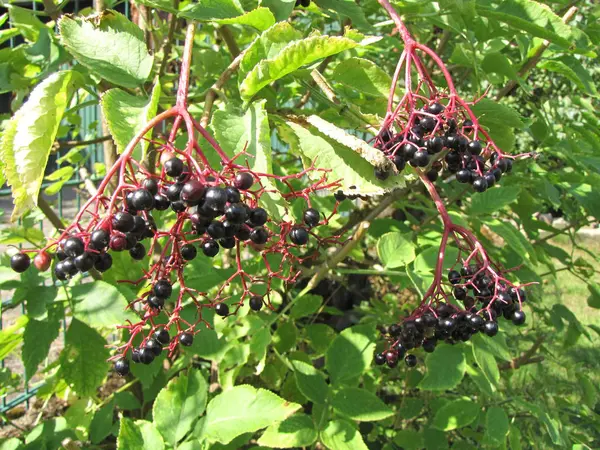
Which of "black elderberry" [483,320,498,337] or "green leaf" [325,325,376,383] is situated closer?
"black elderberry" [483,320,498,337]

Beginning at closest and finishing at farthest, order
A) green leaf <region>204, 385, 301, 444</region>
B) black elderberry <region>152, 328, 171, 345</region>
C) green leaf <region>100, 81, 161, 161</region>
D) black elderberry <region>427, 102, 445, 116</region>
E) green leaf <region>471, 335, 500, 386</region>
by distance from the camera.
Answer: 1. green leaf <region>100, 81, 161, 161</region>
2. black elderberry <region>427, 102, 445, 116</region>
3. black elderberry <region>152, 328, 171, 345</region>
4. green leaf <region>204, 385, 301, 444</region>
5. green leaf <region>471, 335, 500, 386</region>

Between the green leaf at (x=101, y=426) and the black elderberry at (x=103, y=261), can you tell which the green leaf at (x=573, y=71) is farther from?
the green leaf at (x=101, y=426)

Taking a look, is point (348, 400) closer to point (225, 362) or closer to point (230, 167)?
point (225, 362)

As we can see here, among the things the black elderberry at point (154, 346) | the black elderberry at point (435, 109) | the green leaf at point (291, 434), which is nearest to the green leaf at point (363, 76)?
the black elderberry at point (435, 109)

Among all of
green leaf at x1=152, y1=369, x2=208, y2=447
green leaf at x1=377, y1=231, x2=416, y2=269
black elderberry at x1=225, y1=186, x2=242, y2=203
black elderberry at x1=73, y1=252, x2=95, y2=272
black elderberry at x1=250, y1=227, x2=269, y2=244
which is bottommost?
green leaf at x1=152, y1=369, x2=208, y2=447

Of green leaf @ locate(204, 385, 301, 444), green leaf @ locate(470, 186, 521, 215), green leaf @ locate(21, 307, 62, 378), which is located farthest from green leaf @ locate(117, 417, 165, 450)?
green leaf @ locate(470, 186, 521, 215)

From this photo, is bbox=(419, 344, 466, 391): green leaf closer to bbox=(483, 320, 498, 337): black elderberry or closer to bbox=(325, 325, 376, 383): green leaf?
bbox=(325, 325, 376, 383): green leaf

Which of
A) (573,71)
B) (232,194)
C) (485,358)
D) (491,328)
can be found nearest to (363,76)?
(232,194)
